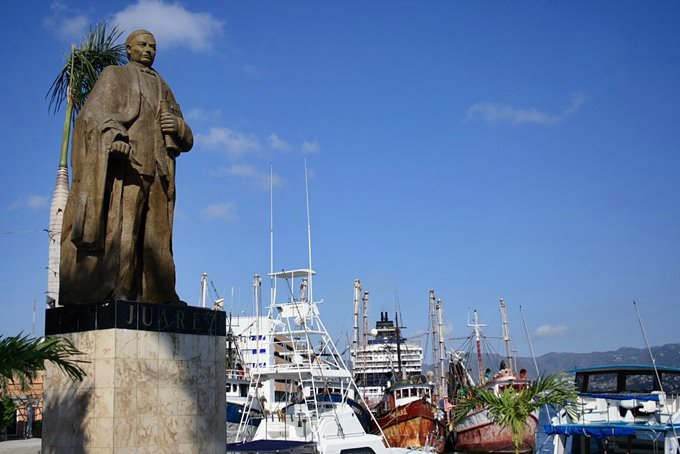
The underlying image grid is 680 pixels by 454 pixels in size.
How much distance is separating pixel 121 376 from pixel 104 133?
3235 mm

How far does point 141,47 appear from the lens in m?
10.6

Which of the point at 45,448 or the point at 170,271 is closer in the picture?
the point at 45,448

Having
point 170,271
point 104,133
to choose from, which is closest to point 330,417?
point 170,271

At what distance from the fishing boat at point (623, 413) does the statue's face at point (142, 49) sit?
14192 millimetres

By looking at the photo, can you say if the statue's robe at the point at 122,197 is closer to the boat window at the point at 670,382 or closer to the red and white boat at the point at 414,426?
the boat window at the point at 670,382

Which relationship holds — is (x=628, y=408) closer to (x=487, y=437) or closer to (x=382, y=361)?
(x=487, y=437)

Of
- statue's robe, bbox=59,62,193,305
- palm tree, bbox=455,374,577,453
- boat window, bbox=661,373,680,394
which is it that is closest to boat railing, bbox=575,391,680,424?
boat window, bbox=661,373,680,394

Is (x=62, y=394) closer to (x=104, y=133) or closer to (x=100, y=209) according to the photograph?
(x=100, y=209)

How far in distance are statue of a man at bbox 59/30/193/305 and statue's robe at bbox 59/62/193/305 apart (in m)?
0.01

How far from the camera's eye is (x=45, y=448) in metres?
9.06

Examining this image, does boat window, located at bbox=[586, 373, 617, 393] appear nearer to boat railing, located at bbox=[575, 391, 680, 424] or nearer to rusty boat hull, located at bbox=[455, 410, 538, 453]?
boat railing, located at bbox=[575, 391, 680, 424]

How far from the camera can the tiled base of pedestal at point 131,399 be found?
869 centimetres

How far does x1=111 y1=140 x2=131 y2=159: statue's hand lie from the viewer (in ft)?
31.3

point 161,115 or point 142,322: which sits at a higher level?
point 161,115
